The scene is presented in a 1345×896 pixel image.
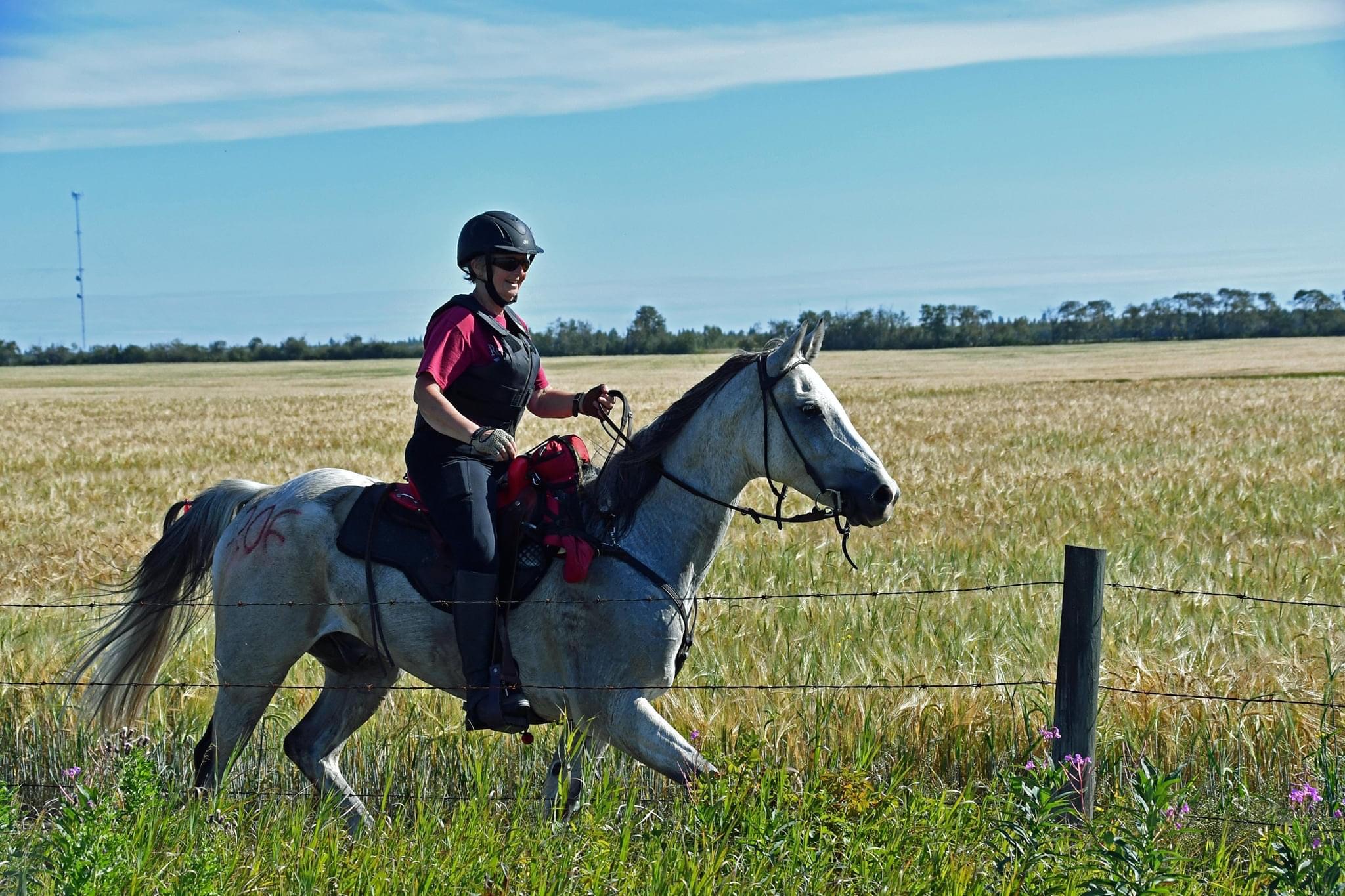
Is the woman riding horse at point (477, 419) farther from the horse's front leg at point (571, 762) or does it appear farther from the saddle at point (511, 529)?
the horse's front leg at point (571, 762)

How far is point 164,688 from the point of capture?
6.40m

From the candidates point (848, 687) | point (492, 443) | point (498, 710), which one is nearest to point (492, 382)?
point (492, 443)

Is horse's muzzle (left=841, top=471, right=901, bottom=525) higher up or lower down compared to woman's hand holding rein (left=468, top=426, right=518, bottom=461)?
lower down

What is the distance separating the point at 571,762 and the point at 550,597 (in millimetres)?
630

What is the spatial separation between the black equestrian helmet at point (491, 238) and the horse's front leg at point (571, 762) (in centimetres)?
185

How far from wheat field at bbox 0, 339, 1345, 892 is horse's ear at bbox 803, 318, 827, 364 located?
4.90ft

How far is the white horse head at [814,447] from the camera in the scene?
4.40 m

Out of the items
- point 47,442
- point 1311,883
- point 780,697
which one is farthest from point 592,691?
point 47,442

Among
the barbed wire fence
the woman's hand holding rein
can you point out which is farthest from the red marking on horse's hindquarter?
the woman's hand holding rein

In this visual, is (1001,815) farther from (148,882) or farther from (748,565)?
(748,565)

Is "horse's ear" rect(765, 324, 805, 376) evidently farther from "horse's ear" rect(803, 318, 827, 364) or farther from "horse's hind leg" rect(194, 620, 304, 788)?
"horse's hind leg" rect(194, 620, 304, 788)

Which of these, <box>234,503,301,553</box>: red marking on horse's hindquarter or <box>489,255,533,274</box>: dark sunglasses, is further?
<box>234,503,301,553</box>: red marking on horse's hindquarter

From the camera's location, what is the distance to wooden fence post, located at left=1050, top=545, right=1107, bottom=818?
443 centimetres

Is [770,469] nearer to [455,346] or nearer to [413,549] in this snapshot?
[455,346]
